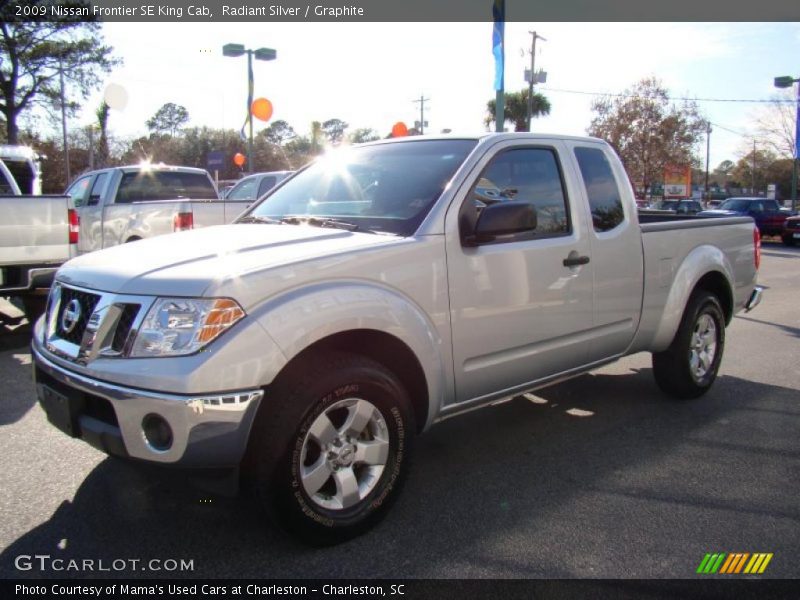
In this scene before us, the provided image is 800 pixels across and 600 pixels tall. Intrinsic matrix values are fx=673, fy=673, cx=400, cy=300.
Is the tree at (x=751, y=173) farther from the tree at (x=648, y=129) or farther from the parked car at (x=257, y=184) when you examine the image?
the parked car at (x=257, y=184)

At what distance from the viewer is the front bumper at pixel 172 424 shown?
2.52 meters

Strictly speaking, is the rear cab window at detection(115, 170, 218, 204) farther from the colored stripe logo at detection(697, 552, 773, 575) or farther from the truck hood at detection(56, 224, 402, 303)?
the colored stripe logo at detection(697, 552, 773, 575)

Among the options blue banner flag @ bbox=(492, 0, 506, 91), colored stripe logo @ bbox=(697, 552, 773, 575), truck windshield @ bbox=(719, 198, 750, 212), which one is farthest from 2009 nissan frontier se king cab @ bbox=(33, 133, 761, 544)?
truck windshield @ bbox=(719, 198, 750, 212)

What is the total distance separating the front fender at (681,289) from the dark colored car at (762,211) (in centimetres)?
2260

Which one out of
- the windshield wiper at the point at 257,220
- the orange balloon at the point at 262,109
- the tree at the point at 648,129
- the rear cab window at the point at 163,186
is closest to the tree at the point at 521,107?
the tree at the point at 648,129

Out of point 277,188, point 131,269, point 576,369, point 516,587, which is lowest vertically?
point 516,587

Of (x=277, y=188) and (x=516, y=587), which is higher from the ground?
(x=277, y=188)

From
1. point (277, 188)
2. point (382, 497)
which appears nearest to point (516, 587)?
point (382, 497)

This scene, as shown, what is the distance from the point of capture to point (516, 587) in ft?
8.80

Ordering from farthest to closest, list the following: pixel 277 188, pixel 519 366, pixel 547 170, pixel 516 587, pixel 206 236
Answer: pixel 277 188, pixel 547 170, pixel 519 366, pixel 206 236, pixel 516 587

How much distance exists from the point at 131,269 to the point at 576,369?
271cm

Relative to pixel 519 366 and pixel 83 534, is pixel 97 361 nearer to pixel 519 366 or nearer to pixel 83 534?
pixel 83 534

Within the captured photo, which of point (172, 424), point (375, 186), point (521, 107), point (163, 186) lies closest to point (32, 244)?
point (375, 186)

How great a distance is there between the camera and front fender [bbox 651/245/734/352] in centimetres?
483
